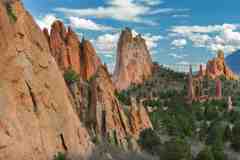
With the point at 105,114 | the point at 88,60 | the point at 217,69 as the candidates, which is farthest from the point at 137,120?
the point at 217,69

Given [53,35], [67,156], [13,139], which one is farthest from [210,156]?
[53,35]

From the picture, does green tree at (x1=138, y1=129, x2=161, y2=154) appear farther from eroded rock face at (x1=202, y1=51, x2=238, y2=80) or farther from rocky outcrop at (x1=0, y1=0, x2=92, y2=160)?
eroded rock face at (x1=202, y1=51, x2=238, y2=80)

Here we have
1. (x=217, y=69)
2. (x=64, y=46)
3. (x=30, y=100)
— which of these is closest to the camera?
(x=30, y=100)

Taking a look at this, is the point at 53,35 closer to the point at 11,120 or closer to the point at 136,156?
the point at 136,156

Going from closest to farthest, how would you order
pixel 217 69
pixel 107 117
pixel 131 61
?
pixel 107 117 < pixel 131 61 < pixel 217 69

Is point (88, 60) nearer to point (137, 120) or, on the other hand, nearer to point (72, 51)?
point (72, 51)

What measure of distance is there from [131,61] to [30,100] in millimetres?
115489

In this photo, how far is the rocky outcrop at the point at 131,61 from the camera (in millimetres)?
133250

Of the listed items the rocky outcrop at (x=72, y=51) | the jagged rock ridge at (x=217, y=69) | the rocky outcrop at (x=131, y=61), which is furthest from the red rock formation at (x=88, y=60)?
the jagged rock ridge at (x=217, y=69)

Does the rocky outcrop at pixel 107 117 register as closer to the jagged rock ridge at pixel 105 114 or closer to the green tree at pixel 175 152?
the jagged rock ridge at pixel 105 114

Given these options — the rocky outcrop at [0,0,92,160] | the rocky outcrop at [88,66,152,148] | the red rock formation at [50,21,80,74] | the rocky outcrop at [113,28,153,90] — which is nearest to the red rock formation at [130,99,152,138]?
the rocky outcrop at [88,66,152,148]

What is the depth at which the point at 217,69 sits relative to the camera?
14112 cm

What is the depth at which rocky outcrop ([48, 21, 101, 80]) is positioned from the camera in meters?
75.5

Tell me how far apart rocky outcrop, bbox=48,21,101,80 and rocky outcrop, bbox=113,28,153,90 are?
5209 centimetres
